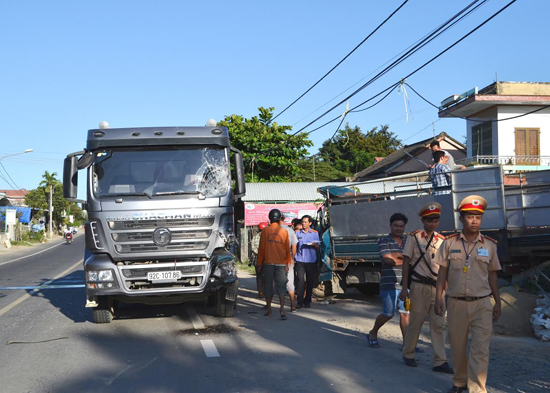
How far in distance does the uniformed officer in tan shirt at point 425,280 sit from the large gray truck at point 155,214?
354 centimetres

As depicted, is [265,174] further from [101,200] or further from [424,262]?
[424,262]

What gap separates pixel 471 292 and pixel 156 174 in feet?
18.3

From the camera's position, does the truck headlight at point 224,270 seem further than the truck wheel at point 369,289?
No

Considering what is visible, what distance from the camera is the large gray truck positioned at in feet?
28.3

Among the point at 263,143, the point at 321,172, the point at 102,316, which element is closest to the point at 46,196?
the point at 321,172

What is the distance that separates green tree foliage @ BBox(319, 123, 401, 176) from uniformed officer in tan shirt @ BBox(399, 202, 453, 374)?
46.9m

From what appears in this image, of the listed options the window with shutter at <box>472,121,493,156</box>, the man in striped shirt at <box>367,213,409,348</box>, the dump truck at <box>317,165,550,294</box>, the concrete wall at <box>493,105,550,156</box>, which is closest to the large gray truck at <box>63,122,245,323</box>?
the man in striped shirt at <box>367,213,409,348</box>

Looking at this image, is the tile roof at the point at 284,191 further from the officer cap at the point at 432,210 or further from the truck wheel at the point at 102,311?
the officer cap at the point at 432,210

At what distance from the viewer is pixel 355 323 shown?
928 cm

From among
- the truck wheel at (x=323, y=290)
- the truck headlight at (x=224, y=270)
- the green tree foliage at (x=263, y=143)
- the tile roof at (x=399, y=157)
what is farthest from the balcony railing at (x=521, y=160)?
the truck headlight at (x=224, y=270)

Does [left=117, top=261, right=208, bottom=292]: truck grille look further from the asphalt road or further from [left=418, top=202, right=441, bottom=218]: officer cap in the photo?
[left=418, top=202, right=441, bottom=218]: officer cap

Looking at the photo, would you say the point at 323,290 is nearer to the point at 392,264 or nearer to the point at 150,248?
the point at 150,248

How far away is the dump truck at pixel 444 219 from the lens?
8922mm

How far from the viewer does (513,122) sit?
25.2m
